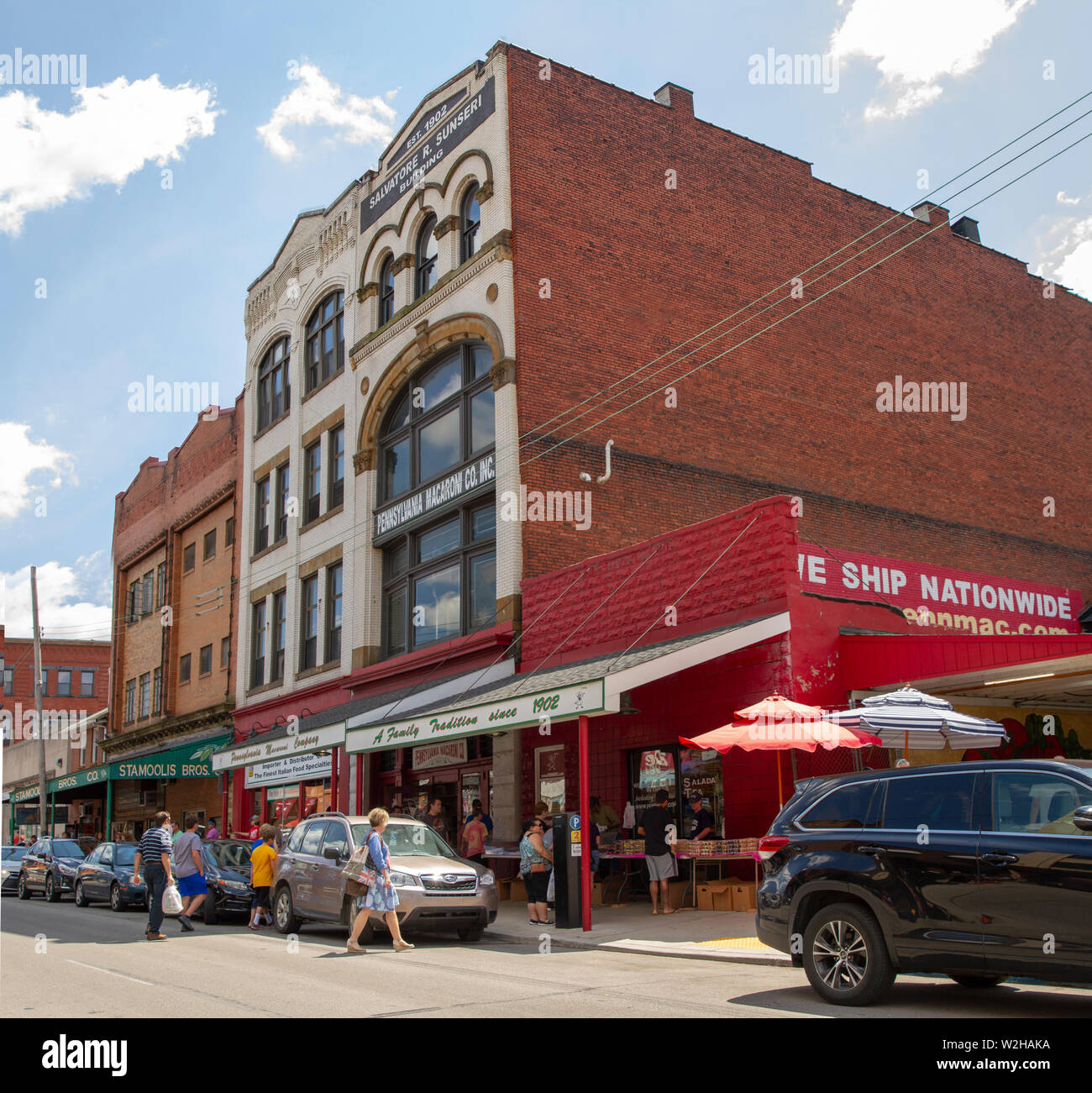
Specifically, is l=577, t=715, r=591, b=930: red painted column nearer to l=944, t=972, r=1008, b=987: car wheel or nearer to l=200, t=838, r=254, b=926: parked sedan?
l=200, t=838, r=254, b=926: parked sedan

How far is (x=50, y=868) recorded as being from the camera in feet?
87.7

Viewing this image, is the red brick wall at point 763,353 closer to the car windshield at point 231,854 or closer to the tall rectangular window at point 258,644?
the car windshield at point 231,854

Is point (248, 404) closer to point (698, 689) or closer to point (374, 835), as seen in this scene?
point (698, 689)

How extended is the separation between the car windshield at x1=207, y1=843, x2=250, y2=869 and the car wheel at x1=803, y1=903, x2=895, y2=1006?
13106mm

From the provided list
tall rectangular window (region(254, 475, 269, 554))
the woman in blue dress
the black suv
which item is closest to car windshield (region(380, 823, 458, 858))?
the woman in blue dress

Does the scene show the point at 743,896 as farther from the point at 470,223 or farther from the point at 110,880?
the point at 470,223

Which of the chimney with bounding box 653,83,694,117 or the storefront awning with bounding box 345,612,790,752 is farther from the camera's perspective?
the chimney with bounding box 653,83,694,117

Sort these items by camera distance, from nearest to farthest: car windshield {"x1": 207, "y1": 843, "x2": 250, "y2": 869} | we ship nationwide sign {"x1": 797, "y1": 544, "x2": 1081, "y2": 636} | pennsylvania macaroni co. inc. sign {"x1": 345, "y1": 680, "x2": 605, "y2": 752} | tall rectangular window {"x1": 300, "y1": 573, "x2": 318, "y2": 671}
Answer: pennsylvania macaroni co. inc. sign {"x1": 345, "y1": 680, "x2": 605, "y2": 752} → we ship nationwide sign {"x1": 797, "y1": 544, "x2": 1081, "y2": 636} → car windshield {"x1": 207, "y1": 843, "x2": 250, "y2": 869} → tall rectangular window {"x1": 300, "y1": 573, "x2": 318, "y2": 671}

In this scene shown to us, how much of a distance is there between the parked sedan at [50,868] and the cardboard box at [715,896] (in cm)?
1523

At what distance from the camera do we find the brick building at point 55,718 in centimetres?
5209

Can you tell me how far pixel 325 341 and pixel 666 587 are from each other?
16690 millimetres

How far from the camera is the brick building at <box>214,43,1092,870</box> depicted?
19844 mm
